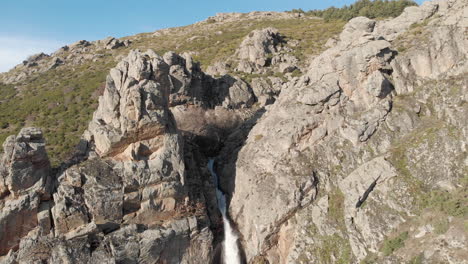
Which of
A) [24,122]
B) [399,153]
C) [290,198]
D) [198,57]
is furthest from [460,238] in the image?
[198,57]

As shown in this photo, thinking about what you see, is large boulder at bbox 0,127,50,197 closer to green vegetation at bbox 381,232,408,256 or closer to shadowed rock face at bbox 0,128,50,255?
shadowed rock face at bbox 0,128,50,255

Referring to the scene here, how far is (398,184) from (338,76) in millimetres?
11257

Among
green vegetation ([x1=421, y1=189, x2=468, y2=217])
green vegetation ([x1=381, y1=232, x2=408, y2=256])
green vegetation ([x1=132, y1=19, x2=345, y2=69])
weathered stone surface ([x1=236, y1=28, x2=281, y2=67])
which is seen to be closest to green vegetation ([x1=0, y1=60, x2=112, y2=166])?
green vegetation ([x1=132, y1=19, x2=345, y2=69])

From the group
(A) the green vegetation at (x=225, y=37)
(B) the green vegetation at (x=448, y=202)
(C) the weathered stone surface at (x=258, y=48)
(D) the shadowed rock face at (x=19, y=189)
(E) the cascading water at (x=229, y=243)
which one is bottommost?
(E) the cascading water at (x=229, y=243)

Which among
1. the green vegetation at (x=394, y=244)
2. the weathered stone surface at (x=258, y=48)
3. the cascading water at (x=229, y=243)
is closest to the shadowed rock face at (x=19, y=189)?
the cascading water at (x=229, y=243)

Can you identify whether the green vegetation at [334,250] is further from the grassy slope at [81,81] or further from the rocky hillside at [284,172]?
the grassy slope at [81,81]

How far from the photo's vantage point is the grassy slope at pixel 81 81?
154ft

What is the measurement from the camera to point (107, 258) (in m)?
21.8

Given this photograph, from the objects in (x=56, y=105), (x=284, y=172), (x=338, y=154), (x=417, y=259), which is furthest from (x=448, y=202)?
(x=56, y=105)

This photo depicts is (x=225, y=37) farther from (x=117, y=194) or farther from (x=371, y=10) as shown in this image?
(x=117, y=194)

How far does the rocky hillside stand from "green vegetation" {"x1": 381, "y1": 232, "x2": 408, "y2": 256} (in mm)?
83

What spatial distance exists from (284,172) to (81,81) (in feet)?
176

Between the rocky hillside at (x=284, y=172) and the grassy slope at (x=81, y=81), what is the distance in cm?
1503

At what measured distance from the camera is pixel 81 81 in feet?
218
